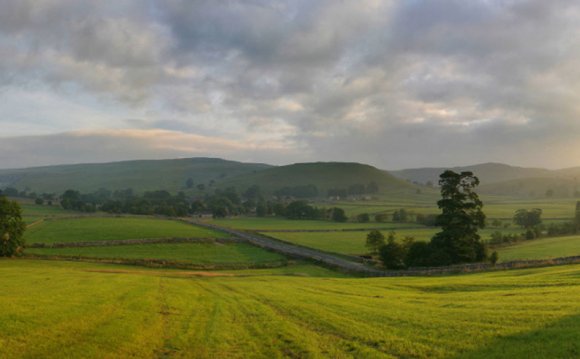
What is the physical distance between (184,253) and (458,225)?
51.3 metres

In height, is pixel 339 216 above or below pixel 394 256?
above

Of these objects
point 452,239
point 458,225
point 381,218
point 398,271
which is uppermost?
point 458,225

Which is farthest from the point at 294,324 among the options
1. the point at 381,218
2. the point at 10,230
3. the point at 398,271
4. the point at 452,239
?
the point at 381,218

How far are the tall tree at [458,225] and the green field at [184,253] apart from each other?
29429mm

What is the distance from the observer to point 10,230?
212ft

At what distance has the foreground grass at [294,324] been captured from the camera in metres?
15.6

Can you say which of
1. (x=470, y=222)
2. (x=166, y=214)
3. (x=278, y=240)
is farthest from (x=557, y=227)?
(x=166, y=214)

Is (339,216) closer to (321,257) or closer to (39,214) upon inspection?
(321,257)

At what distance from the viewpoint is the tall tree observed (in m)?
62.6

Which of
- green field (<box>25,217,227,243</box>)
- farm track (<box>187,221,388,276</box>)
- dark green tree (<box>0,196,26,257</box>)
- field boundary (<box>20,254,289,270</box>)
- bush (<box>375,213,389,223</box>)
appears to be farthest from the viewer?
bush (<box>375,213,389,223</box>)

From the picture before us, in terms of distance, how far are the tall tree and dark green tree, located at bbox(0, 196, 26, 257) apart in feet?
225

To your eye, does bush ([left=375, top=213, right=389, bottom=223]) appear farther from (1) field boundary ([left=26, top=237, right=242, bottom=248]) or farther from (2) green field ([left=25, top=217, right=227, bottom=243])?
(1) field boundary ([left=26, top=237, right=242, bottom=248])

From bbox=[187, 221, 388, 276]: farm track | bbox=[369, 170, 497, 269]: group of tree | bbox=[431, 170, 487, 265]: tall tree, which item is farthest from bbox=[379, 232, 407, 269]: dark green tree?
bbox=[431, 170, 487, 265]: tall tree

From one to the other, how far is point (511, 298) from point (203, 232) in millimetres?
90329
